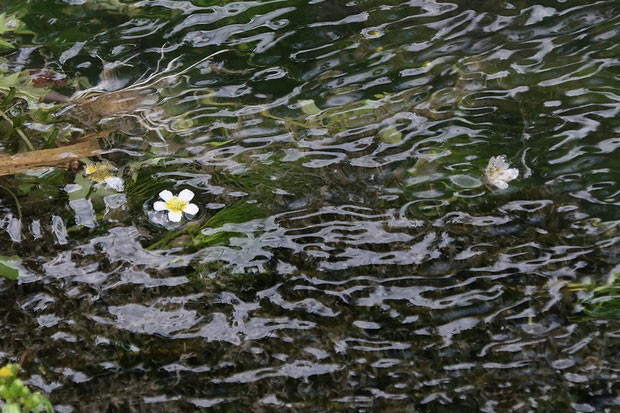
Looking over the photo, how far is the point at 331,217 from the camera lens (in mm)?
2662

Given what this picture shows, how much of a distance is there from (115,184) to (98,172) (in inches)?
4.2

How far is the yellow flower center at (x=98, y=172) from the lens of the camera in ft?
9.15

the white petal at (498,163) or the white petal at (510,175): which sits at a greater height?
the white petal at (498,163)

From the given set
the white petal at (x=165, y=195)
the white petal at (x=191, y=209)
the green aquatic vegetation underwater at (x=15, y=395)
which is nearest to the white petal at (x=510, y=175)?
the white petal at (x=191, y=209)

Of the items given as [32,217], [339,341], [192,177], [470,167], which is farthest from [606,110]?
[32,217]

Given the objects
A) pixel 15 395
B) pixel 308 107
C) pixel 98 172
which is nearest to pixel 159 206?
pixel 98 172

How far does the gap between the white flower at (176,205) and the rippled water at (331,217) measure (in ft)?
0.19

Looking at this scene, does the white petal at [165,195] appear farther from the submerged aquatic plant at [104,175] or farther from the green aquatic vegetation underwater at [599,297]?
the green aquatic vegetation underwater at [599,297]

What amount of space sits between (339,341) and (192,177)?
39.2 inches

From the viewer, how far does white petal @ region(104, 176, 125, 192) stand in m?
2.76

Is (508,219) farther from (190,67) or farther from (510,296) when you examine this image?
(190,67)

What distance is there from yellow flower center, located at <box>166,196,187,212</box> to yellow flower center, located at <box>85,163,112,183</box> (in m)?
0.35

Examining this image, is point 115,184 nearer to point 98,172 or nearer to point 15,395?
point 98,172

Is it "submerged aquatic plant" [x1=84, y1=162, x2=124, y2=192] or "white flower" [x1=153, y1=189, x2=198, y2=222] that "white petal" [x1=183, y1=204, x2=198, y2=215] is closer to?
"white flower" [x1=153, y1=189, x2=198, y2=222]
